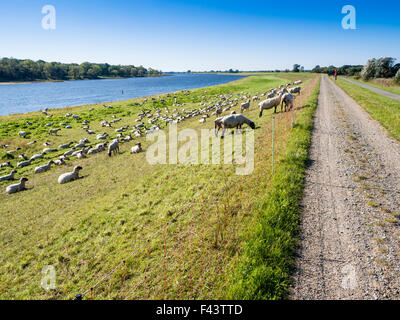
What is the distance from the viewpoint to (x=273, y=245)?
5.84 metres

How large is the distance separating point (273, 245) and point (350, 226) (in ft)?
9.41

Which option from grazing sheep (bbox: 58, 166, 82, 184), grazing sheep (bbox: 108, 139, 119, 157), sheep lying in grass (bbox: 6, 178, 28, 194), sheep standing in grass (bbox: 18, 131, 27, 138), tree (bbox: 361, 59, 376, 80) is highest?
tree (bbox: 361, 59, 376, 80)

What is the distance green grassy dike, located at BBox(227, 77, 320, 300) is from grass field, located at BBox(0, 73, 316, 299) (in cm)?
34

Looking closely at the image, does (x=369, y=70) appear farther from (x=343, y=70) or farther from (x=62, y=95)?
(x=62, y=95)

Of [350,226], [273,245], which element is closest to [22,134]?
[273,245]

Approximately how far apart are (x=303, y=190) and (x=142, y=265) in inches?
280

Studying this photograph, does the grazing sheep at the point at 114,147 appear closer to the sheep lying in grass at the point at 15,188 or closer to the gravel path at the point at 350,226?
the sheep lying in grass at the point at 15,188

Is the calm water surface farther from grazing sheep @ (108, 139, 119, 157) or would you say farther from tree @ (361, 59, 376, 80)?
tree @ (361, 59, 376, 80)

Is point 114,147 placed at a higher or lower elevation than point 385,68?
lower

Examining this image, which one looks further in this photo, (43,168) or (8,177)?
(43,168)

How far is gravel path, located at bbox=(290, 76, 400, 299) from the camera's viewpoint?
4730 mm

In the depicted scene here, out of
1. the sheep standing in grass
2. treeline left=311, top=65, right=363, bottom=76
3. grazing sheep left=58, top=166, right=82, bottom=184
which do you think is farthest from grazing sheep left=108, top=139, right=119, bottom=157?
treeline left=311, top=65, right=363, bottom=76
